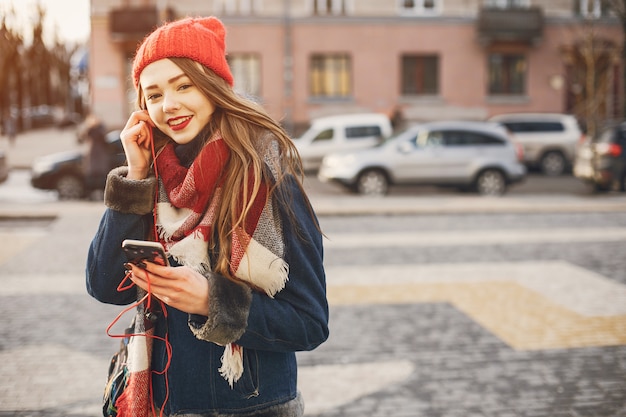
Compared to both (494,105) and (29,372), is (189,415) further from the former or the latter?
(494,105)

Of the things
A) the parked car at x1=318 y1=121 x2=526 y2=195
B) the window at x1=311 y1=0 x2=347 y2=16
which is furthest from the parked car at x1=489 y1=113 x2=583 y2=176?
the window at x1=311 y1=0 x2=347 y2=16

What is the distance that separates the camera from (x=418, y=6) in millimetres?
31453

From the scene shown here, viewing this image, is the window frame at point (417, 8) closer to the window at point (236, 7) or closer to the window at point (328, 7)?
the window at point (328, 7)

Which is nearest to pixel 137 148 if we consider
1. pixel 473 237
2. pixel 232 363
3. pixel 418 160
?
pixel 232 363

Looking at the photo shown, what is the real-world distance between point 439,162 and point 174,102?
51.4 feet

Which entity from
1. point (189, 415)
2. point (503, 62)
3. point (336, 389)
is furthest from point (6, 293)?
point (503, 62)

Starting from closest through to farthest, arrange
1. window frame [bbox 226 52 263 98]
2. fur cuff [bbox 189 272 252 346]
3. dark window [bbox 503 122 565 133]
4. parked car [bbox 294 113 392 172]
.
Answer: fur cuff [bbox 189 272 252 346] < parked car [bbox 294 113 392 172] < dark window [bbox 503 122 565 133] < window frame [bbox 226 52 263 98]

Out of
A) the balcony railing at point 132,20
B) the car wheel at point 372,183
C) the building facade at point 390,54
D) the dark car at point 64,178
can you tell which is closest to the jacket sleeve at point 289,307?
the dark car at point 64,178

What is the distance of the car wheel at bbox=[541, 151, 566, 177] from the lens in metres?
23.7

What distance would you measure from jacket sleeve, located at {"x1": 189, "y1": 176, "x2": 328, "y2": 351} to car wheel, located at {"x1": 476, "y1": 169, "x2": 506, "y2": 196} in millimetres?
15822

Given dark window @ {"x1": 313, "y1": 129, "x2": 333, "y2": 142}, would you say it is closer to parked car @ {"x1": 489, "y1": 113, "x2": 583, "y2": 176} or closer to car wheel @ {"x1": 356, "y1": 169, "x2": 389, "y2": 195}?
car wheel @ {"x1": 356, "y1": 169, "x2": 389, "y2": 195}

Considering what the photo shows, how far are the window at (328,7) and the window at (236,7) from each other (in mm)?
2348

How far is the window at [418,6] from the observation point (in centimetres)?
3138

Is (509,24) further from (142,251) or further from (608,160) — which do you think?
(142,251)
